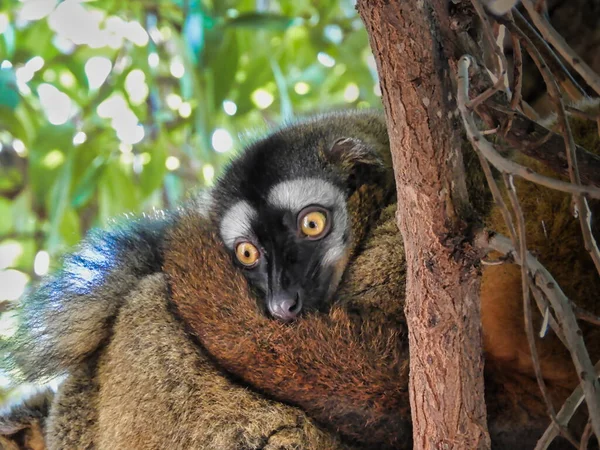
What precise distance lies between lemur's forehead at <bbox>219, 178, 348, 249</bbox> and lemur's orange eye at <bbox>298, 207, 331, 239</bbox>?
0.09 feet

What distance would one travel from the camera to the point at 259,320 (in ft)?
6.58

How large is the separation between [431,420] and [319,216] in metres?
1.03

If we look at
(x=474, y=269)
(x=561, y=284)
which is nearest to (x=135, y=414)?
(x=474, y=269)

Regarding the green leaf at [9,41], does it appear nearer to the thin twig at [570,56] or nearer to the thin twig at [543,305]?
the thin twig at [570,56]

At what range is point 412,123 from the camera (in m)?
1.32

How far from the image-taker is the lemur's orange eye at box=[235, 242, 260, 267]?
2.29m

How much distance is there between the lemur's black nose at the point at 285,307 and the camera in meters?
1.98

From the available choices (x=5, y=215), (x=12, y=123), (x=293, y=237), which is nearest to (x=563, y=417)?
(x=293, y=237)

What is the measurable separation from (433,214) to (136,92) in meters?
2.94

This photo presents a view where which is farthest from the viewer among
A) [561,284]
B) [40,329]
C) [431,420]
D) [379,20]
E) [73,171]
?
[73,171]

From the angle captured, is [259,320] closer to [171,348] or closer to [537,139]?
[171,348]

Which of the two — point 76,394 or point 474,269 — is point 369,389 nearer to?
point 474,269

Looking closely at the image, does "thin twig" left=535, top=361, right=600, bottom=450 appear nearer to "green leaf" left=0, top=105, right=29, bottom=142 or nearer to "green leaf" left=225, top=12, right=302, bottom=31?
"green leaf" left=225, top=12, right=302, bottom=31

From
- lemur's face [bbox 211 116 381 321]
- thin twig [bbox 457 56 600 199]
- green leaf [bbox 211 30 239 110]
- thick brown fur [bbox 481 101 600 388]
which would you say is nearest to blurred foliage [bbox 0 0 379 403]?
green leaf [bbox 211 30 239 110]
